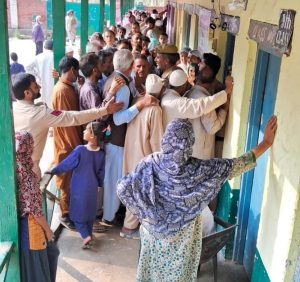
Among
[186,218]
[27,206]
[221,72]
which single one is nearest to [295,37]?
[186,218]

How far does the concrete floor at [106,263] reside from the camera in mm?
3809

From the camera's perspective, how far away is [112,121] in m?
4.32

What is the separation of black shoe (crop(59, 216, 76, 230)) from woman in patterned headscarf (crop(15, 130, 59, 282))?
1.63m

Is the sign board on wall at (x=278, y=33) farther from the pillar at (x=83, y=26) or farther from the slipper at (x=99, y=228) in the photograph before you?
the pillar at (x=83, y=26)

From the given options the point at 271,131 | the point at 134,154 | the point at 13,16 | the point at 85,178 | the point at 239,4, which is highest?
the point at 239,4

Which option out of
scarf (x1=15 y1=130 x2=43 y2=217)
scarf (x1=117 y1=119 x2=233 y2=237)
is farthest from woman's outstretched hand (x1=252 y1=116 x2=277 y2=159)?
scarf (x1=15 y1=130 x2=43 y2=217)

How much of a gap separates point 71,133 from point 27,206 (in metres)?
1.84

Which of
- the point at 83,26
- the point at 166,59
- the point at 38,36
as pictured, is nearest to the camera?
the point at 166,59

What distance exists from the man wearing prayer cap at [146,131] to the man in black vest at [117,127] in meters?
0.08

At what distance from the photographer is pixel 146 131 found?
4.08 meters

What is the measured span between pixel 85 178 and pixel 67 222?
68cm

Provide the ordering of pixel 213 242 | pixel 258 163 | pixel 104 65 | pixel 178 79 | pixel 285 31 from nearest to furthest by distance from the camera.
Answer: pixel 285 31
pixel 213 242
pixel 258 163
pixel 178 79
pixel 104 65

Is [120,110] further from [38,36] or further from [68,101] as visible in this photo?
[38,36]

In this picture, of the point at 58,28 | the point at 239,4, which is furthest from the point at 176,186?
the point at 58,28
